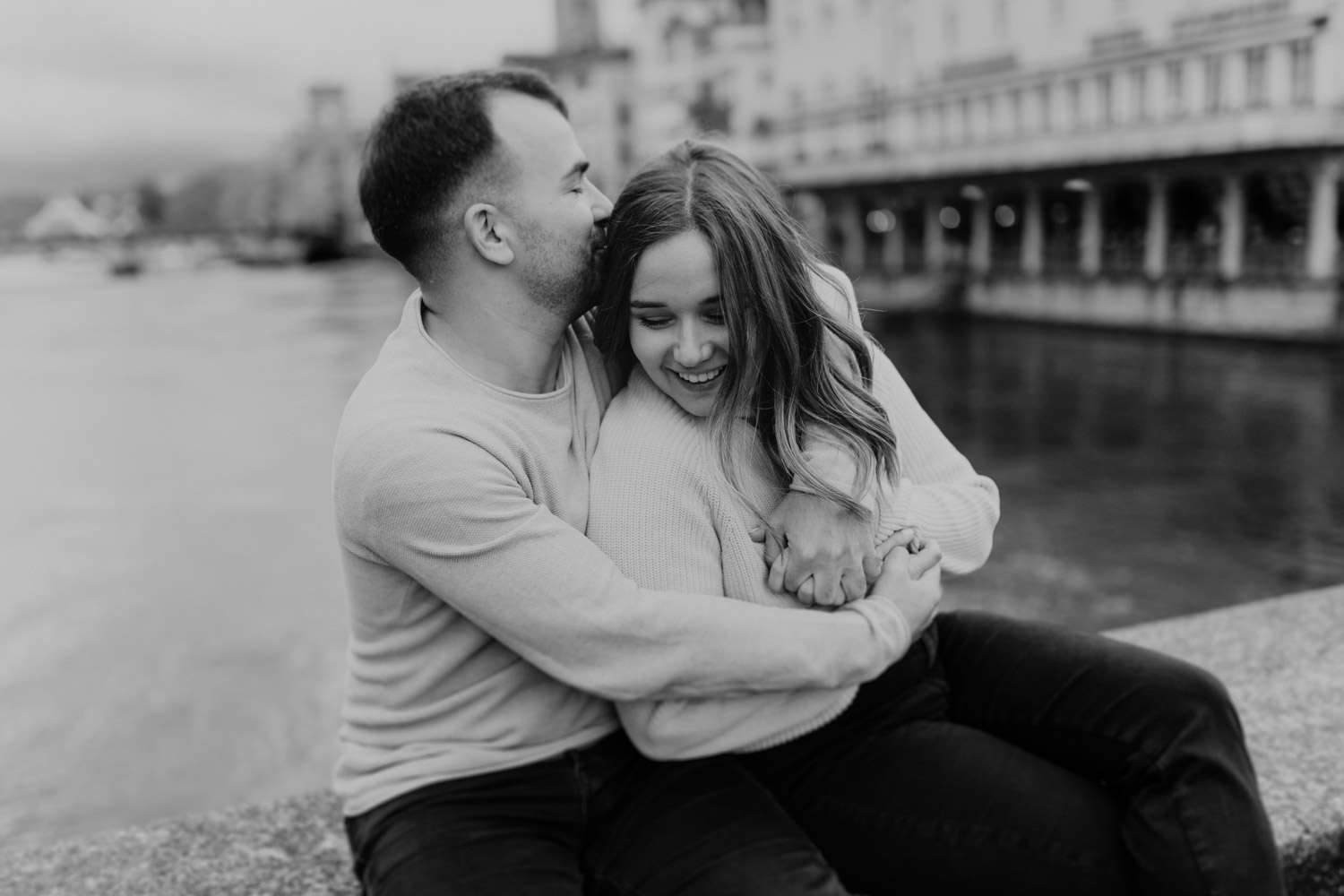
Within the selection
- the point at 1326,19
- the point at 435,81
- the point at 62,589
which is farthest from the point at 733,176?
the point at 1326,19

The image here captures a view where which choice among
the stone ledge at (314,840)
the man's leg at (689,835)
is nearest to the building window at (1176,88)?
the stone ledge at (314,840)

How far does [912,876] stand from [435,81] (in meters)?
1.52

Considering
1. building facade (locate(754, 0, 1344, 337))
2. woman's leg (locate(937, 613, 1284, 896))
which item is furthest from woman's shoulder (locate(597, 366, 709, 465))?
building facade (locate(754, 0, 1344, 337))

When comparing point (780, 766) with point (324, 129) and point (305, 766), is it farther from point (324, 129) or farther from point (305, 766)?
point (324, 129)

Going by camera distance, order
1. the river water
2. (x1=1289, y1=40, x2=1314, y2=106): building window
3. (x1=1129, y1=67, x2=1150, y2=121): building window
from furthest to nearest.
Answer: (x1=1129, y1=67, x2=1150, y2=121): building window, (x1=1289, y1=40, x2=1314, y2=106): building window, the river water

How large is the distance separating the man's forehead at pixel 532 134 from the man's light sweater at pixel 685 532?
39 centimetres

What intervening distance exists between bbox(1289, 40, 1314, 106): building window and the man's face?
82.8ft

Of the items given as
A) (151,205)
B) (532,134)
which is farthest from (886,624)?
(151,205)

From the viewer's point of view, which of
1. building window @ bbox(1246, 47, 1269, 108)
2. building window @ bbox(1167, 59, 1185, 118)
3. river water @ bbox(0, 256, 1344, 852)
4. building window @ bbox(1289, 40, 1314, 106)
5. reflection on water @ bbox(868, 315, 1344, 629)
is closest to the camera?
river water @ bbox(0, 256, 1344, 852)

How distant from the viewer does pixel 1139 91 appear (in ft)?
95.0

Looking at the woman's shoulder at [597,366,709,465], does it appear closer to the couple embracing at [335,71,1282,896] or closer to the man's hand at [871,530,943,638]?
the couple embracing at [335,71,1282,896]

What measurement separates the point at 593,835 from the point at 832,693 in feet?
Result: 1.46

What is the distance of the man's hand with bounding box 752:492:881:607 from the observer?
1982mm

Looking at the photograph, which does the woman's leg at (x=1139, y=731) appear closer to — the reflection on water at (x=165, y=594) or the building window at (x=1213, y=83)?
the reflection on water at (x=165, y=594)
